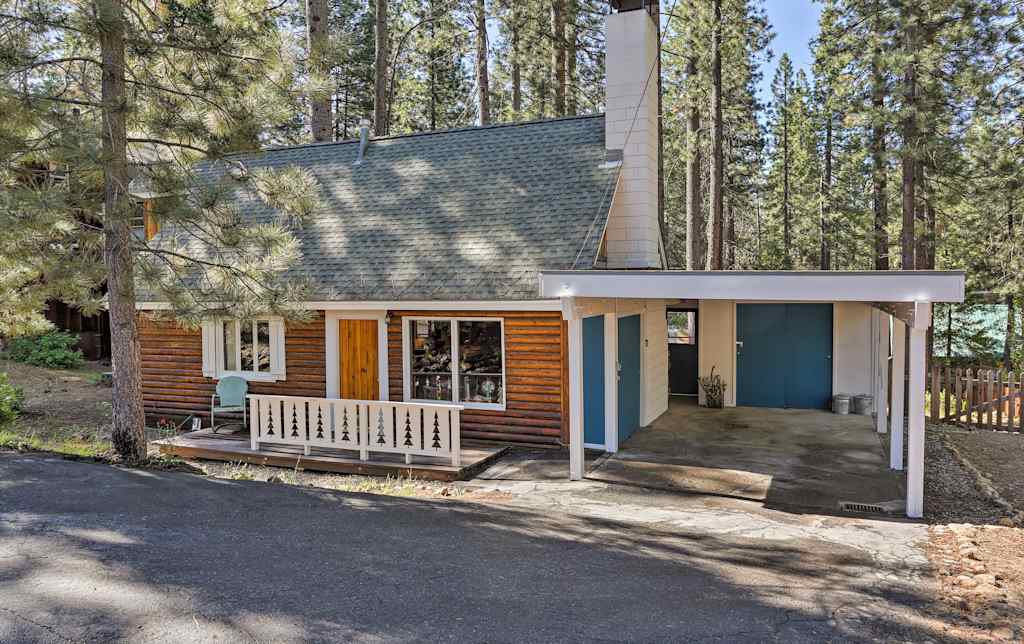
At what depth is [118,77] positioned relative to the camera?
7652mm

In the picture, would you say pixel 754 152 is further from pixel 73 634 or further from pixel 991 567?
pixel 73 634

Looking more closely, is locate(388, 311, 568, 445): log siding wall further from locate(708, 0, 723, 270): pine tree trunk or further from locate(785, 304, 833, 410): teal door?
locate(708, 0, 723, 270): pine tree trunk

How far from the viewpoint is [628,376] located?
436 inches

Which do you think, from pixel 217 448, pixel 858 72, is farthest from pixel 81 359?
pixel 858 72

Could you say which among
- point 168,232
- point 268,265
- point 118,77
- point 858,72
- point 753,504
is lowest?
point 753,504

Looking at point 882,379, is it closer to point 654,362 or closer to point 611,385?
point 654,362

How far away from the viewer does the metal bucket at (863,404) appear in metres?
12.7

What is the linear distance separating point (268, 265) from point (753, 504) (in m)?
6.23

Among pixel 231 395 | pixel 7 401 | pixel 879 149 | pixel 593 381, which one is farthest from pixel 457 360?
pixel 879 149

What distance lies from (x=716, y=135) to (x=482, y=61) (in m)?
6.96

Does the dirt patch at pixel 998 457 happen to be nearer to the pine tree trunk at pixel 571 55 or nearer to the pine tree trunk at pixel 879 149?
the pine tree trunk at pixel 879 149

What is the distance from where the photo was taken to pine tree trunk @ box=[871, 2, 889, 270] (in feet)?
51.0

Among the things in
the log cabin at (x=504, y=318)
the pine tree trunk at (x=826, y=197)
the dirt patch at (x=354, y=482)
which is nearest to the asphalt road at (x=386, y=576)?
the dirt patch at (x=354, y=482)

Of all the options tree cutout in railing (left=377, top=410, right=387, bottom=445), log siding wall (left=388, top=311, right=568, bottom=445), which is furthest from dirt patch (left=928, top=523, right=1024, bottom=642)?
tree cutout in railing (left=377, top=410, right=387, bottom=445)
